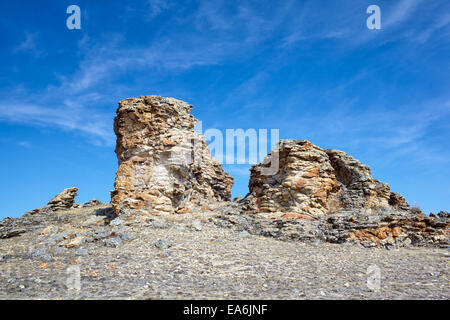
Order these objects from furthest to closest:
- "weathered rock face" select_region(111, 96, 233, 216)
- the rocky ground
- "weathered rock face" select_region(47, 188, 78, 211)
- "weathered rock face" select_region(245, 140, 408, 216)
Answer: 1. "weathered rock face" select_region(47, 188, 78, 211)
2. "weathered rock face" select_region(111, 96, 233, 216)
3. "weathered rock face" select_region(245, 140, 408, 216)
4. the rocky ground

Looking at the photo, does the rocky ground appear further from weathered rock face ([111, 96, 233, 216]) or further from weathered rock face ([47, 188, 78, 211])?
weathered rock face ([47, 188, 78, 211])

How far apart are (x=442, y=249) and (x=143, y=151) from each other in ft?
57.8

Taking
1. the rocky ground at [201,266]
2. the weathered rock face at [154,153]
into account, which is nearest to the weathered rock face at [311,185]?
the rocky ground at [201,266]

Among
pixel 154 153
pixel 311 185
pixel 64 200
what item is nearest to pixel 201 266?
pixel 311 185

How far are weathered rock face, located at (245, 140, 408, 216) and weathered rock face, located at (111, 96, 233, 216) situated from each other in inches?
194

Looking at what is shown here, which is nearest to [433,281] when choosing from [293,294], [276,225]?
[293,294]

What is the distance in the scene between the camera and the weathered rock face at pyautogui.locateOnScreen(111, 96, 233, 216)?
1922 cm

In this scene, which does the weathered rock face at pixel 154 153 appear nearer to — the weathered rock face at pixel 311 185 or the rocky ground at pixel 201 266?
the rocky ground at pixel 201 266

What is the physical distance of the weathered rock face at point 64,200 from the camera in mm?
31297

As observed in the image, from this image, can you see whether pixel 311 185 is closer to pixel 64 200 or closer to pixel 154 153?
pixel 154 153

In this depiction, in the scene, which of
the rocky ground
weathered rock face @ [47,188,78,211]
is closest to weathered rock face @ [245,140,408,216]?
the rocky ground

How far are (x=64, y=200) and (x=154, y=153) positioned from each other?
716 inches

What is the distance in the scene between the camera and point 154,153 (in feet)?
65.7

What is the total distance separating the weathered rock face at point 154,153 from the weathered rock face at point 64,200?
48.6 ft
